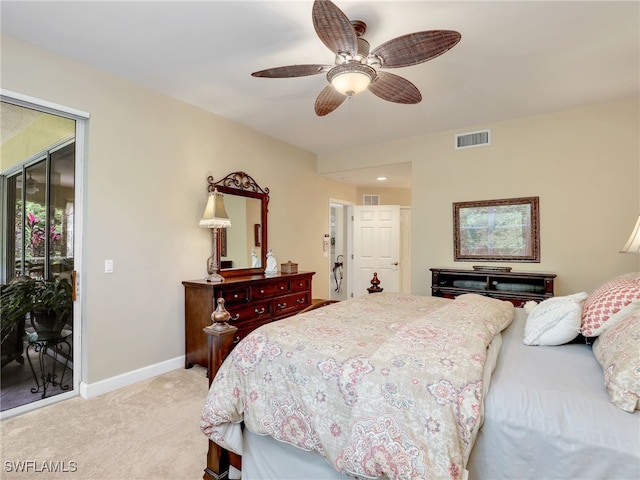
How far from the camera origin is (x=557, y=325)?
1.66 meters

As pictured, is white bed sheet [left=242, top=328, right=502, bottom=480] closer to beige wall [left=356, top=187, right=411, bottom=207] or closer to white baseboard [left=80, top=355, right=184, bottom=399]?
white baseboard [left=80, top=355, right=184, bottom=399]

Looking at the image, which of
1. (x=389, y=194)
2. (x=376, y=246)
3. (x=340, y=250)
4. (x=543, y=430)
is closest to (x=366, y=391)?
(x=543, y=430)

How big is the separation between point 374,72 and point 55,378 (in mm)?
3393

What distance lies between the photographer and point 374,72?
216 cm

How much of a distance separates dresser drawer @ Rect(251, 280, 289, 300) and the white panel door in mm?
2461

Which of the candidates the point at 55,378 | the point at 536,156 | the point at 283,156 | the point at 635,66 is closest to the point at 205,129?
the point at 283,156

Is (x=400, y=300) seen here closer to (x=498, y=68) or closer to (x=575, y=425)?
(x=575, y=425)

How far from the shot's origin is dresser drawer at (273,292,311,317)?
397 centimetres

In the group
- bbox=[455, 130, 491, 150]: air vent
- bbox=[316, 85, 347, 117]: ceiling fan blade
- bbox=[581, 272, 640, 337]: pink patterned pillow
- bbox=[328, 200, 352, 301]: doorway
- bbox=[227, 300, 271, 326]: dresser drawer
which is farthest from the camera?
bbox=[328, 200, 352, 301]: doorway

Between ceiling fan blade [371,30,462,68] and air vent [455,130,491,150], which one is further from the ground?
air vent [455,130,491,150]

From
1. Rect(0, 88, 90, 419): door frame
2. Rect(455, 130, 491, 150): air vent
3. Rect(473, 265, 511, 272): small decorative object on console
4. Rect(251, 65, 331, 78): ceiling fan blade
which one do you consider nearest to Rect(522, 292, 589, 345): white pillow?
Rect(251, 65, 331, 78): ceiling fan blade

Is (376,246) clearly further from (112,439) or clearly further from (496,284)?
(112,439)

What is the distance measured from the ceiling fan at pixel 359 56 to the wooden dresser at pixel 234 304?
1.96m

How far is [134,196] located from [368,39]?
2.38 meters
